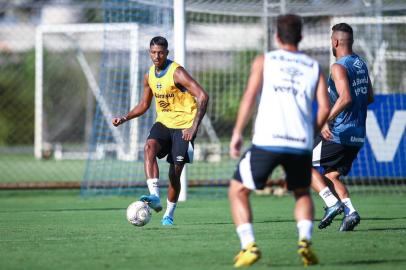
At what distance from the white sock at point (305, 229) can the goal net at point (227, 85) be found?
10.2 m

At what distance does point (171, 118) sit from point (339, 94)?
2.71 metres

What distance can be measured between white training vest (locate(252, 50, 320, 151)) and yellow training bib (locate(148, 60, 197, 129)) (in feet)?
14.9

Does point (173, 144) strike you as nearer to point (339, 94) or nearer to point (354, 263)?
point (339, 94)

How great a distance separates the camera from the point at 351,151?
11594 millimetres

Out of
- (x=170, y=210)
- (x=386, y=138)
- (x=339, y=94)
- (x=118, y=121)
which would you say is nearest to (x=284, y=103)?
(x=339, y=94)

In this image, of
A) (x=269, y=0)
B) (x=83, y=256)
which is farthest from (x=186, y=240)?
(x=269, y=0)

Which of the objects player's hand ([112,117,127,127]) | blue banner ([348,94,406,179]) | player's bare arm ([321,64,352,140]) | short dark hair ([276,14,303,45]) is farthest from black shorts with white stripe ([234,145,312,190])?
blue banner ([348,94,406,179])

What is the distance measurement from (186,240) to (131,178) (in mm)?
9851

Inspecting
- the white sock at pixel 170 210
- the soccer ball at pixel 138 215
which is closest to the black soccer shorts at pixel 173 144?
the white sock at pixel 170 210

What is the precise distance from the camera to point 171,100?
12320mm

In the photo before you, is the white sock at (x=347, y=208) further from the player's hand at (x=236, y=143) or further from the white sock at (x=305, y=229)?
the player's hand at (x=236, y=143)

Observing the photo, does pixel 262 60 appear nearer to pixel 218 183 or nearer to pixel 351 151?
pixel 351 151

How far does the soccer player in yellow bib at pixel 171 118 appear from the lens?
39.4 ft

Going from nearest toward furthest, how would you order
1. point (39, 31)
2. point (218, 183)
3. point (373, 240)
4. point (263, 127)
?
point (263, 127)
point (373, 240)
point (218, 183)
point (39, 31)
